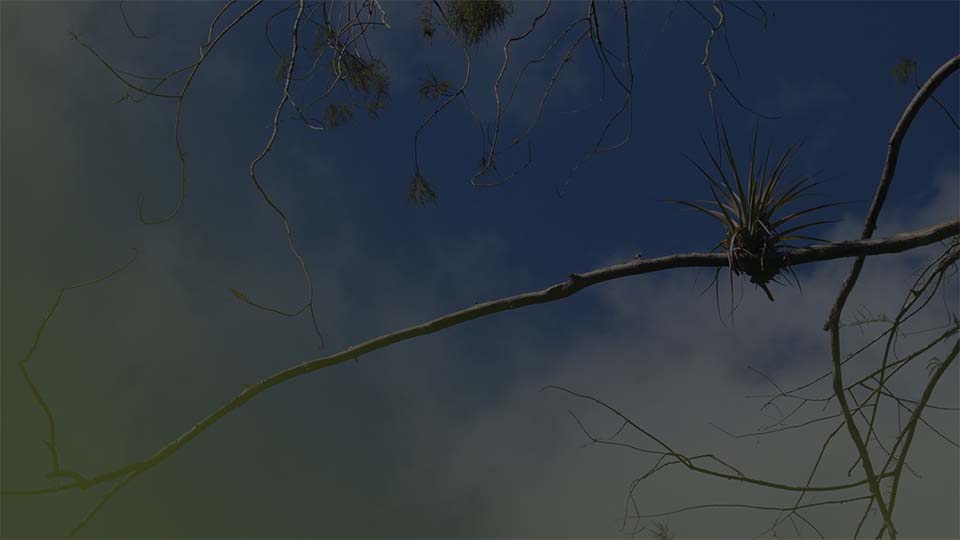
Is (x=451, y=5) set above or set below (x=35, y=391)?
above

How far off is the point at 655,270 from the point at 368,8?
3.46 feet

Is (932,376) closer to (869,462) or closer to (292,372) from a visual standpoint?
(869,462)

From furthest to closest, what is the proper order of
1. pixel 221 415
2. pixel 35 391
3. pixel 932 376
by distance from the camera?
pixel 932 376 → pixel 221 415 → pixel 35 391

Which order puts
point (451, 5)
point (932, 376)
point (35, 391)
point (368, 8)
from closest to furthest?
point (35, 391) < point (932, 376) < point (368, 8) < point (451, 5)

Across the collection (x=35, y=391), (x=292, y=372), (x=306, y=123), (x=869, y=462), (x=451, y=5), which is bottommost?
(x=35, y=391)

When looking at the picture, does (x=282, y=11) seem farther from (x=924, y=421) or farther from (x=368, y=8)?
(x=924, y=421)

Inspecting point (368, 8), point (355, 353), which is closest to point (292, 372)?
point (355, 353)

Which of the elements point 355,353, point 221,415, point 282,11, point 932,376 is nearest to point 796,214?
point 932,376

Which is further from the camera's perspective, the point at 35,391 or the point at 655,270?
the point at 655,270

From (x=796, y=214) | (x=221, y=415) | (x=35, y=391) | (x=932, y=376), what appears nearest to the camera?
(x=35, y=391)

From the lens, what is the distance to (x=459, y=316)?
1.57m

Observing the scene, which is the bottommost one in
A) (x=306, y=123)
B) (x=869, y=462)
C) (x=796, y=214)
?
(x=869, y=462)

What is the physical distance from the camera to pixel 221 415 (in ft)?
5.06

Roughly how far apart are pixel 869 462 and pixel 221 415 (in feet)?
4.86
